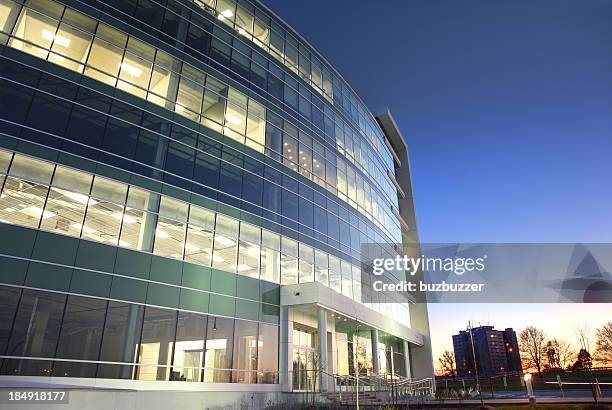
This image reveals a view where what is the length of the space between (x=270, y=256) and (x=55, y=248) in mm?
12254

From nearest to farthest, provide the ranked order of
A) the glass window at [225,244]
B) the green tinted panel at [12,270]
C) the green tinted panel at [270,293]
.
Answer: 1. the green tinted panel at [12,270]
2. the glass window at [225,244]
3. the green tinted panel at [270,293]

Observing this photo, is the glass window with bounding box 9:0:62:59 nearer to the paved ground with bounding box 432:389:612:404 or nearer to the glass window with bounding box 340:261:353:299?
the glass window with bounding box 340:261:353:299

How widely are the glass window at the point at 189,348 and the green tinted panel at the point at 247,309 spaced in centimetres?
242

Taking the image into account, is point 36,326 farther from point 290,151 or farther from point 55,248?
point 290,151

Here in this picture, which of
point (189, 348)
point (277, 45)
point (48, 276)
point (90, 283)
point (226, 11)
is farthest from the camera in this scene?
point (277, 45)

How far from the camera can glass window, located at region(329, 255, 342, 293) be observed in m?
31.5

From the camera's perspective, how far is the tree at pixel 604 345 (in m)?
75.2

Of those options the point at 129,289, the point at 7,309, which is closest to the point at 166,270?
the point at 129,289

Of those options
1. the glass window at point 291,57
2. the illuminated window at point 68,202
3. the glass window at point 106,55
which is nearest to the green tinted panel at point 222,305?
the illuminated window at point 68,202

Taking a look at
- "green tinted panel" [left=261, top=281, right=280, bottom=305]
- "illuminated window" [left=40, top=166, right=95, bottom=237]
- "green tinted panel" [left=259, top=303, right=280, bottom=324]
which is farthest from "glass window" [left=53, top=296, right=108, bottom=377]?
"green tinted panel" [left=261, top=281, right=280, bottom=305]

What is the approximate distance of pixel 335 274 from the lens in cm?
3206

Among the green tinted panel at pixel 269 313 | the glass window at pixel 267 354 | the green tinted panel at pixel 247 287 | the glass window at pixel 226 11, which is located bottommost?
the glass window at pixel 267 354

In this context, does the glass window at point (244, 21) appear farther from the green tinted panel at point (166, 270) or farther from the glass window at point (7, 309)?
the glass window at point (7, 309)

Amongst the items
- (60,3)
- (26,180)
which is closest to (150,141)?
(26,180)
